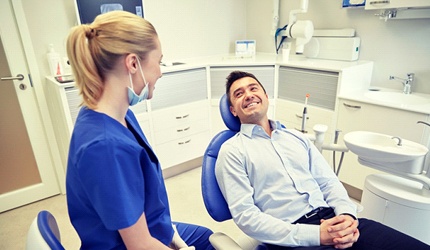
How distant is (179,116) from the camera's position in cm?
253

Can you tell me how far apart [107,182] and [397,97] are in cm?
224

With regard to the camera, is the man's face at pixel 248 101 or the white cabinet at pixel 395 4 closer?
the man's face at pixel 248 101

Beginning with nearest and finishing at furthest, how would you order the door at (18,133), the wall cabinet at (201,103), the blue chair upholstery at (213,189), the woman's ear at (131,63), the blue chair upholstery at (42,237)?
1. the blue chair upholstery at (42,237)
2. the woman's ear at (131,63)
3. the blue chair upholstery at (213,189)
4. the door at (18,133)
5. the wall cabinet at (201,103)

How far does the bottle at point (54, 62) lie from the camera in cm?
215

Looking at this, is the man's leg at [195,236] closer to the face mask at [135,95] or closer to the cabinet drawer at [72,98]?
the face mask at [135,95]

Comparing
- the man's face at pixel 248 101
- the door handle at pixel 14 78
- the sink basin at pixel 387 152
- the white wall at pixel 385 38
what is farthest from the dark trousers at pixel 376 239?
the door handle at pixel 14 78

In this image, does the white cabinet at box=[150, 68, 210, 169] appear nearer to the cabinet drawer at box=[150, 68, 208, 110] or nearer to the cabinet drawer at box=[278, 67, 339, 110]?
the cabinet drawer at box=[150, 68, 208, 110]

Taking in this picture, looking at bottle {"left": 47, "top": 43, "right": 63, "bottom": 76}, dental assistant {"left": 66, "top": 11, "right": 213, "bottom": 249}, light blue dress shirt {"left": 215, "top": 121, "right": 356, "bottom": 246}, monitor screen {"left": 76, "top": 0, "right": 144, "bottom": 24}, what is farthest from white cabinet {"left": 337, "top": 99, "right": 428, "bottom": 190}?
bottle {"left": 47, "top": 43, "right": 63, "bottom": 76}

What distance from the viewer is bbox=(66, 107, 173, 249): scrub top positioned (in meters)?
0.75

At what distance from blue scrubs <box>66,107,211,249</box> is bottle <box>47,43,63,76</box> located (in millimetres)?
1594

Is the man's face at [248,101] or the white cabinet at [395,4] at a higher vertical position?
the white cabinet at [395,4]

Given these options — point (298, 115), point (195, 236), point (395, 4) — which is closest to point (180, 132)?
point (298, 115)

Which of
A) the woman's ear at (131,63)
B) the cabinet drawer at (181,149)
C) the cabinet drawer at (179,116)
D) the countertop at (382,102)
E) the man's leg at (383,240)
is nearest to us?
the woman's ear at (131,63)

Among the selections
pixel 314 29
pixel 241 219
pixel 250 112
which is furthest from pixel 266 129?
pixel 314 29
